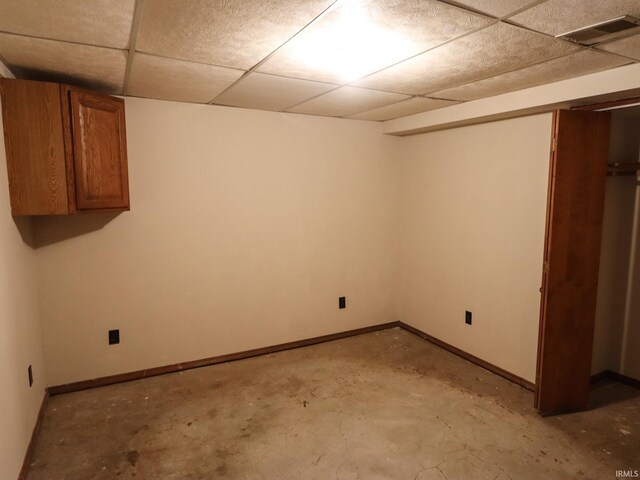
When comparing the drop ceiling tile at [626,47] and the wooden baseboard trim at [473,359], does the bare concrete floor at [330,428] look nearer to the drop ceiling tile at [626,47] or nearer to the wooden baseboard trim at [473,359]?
the wooden baseboard trim at [473,359]

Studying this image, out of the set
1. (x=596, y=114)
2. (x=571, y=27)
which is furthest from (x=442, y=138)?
(x=571, y=27)

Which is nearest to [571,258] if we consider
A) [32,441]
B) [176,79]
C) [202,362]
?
[176,79]

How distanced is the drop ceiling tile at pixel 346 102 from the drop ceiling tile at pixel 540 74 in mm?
408

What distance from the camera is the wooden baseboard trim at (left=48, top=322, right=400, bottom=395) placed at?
300cm

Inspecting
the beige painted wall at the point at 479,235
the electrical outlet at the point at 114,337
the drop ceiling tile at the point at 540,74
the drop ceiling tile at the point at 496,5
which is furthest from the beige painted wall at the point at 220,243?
the drop ceiling tile at the point at 496,5

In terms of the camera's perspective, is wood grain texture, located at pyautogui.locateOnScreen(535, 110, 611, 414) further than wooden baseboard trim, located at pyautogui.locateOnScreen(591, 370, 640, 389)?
No

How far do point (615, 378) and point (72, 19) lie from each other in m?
4.19

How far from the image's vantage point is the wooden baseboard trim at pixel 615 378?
10.2ft

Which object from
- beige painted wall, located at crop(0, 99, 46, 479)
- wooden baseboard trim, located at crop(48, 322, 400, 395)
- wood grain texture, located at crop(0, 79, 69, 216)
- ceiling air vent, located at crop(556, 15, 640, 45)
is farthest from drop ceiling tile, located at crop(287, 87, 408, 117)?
wooden baseboard trim, located at crop(48, 322, 400, 395)

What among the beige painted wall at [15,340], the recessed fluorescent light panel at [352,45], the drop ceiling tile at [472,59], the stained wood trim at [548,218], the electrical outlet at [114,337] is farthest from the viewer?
the electrical outlet at [114,337]

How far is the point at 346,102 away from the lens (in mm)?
3133

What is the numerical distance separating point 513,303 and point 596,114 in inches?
57.3

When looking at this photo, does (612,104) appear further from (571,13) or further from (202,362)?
(202,362)

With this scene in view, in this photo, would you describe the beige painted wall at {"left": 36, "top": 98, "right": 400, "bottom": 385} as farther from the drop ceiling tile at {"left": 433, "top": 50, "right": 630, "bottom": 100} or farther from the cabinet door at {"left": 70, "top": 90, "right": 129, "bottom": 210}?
the drop ceiling tile at {"left": 433, "top": 50, "right": 630, "bottom": 100}
